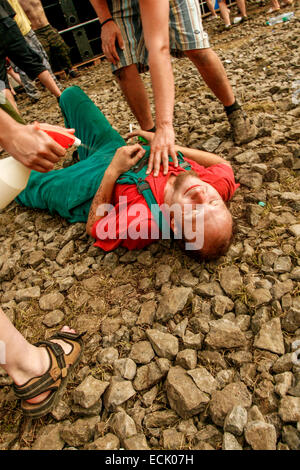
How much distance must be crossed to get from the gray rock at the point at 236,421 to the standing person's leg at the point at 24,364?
0.83 meters

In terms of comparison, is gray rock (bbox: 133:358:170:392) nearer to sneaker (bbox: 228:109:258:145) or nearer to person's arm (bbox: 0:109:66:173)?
person's arm (bbox: 0:109:66:173)

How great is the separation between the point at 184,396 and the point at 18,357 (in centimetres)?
77

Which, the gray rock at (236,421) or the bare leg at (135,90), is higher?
the bare leg at (135,90)

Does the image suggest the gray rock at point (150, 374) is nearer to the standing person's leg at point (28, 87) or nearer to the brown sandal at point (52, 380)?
the brown sandal at point (52, 380)

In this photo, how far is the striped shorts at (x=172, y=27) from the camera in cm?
265

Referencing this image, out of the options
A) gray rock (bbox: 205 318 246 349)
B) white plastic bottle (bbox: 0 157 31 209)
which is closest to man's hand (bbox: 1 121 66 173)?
white plastic bottle (bbox: 0 157 31 209)

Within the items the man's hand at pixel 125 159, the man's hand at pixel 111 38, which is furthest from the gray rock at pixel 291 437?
the man's hand at pixel 111 38

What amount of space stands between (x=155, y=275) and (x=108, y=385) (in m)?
0.77

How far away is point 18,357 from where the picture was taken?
1.43 meters

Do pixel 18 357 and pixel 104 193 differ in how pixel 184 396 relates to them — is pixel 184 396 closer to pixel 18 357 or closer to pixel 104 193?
pixel 18 357

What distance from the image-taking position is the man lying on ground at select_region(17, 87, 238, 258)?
200 cm

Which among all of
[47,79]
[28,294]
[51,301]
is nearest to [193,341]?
[51,301]

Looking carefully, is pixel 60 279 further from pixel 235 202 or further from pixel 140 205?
pixel 235 202

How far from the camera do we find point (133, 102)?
3088 mm
